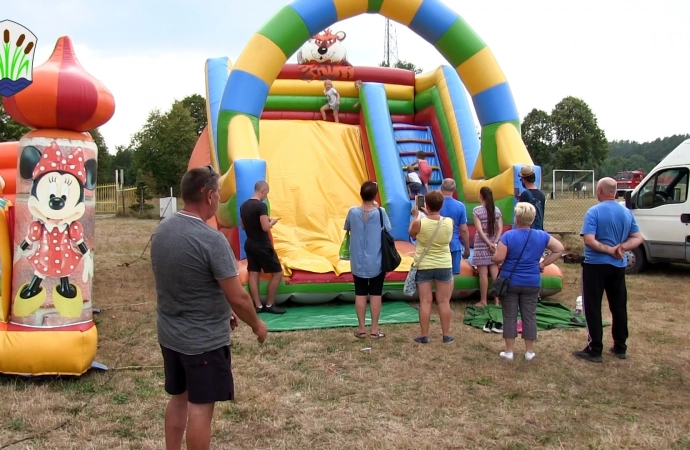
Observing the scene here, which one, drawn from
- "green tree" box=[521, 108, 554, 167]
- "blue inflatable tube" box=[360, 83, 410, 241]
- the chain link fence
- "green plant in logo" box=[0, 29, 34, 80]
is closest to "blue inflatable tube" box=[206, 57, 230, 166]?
"blue inflatable tube" box=[360, 83, 410, 241]

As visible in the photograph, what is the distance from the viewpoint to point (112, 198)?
27672 mm

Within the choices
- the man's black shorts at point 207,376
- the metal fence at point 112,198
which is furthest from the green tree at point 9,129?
the man's black shorts at point 207,376

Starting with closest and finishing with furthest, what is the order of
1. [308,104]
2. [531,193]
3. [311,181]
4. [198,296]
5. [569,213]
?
[198,296] < [531,193] < [311,181] < [308,104] < [569,213]

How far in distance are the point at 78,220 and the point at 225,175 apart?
269cm

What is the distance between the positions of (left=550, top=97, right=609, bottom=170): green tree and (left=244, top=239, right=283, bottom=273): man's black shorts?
112ft

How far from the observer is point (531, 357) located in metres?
4.55

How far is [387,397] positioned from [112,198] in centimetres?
2648

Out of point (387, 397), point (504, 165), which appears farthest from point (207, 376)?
point (504, 165)

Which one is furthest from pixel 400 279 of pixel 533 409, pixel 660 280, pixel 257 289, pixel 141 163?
pixel 141 163

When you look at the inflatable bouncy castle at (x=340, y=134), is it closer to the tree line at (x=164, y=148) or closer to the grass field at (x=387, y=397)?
the grass field at (x=387, y=397)

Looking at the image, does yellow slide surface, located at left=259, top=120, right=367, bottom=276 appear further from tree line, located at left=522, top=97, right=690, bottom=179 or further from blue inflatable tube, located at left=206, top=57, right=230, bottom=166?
tree line, located at left=522, top=97, right=690, bottom=179

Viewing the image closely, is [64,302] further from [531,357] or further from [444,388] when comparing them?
[531,357]

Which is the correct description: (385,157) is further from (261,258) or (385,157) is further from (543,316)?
(543,316)

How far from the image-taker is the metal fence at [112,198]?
26375mm
